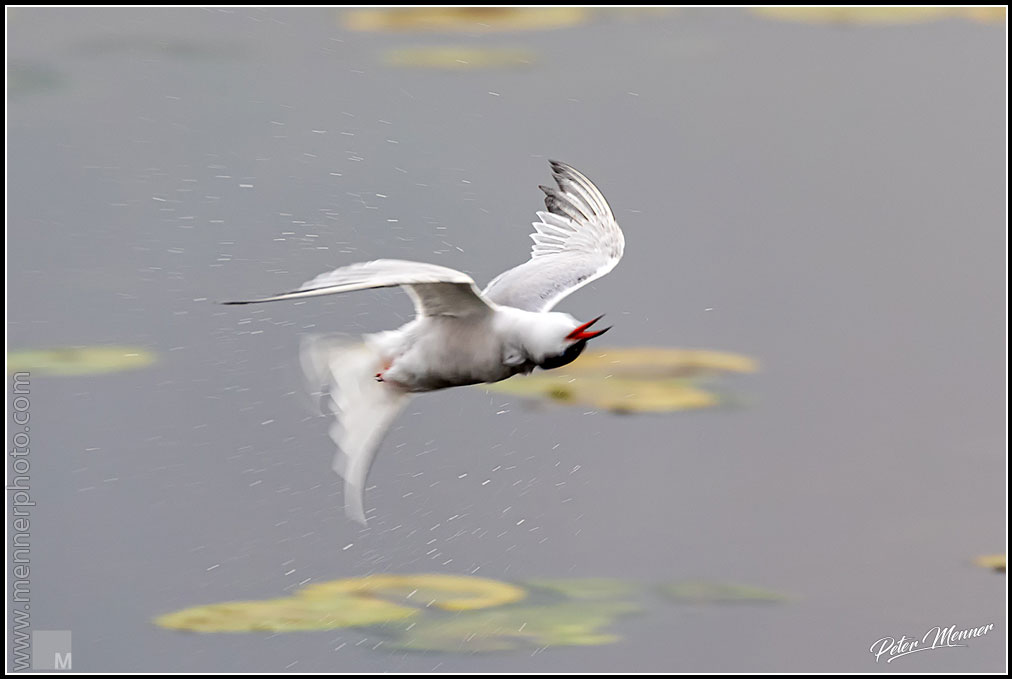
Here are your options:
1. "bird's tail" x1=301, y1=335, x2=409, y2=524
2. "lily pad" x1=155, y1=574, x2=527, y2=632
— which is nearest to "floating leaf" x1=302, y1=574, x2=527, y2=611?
"lily pad" x1=155, y1=574, x2=527, y2=632

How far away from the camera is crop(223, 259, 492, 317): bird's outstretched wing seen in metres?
1.96

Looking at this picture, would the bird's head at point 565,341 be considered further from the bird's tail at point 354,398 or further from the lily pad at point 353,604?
the lily pad at point 353,604

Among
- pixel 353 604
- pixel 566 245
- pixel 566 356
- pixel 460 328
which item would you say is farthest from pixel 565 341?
pixel 353 604

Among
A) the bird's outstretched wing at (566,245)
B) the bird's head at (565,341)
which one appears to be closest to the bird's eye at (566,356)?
the bird's head at (565,341)

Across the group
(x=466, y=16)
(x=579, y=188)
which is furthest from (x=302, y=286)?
→ (x=466, y=16)

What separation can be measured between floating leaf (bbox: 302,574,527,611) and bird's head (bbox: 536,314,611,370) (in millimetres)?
2122

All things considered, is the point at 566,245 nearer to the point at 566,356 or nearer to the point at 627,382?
the point at 566,356

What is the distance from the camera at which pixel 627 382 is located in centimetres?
468

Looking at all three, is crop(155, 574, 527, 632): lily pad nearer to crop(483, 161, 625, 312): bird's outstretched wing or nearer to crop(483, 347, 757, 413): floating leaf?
crop(483, 347, 757, 413): floating leaf

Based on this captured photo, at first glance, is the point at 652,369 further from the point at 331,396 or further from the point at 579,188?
the point at 331,396

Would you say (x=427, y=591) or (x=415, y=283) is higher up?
(x=415, y=283)

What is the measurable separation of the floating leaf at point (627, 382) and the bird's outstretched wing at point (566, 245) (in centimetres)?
153

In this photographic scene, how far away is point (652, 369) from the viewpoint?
4.75 metres

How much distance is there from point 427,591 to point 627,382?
1.10 m
